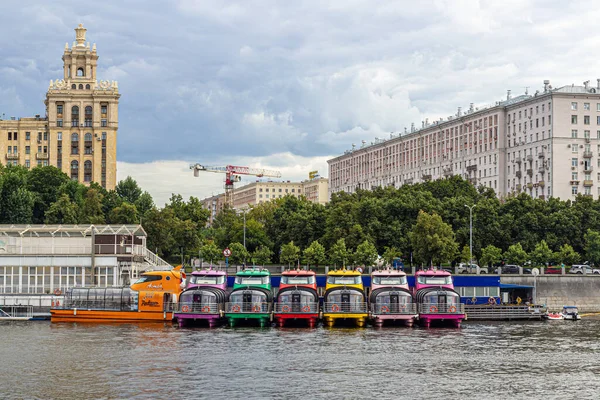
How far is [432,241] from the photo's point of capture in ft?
427

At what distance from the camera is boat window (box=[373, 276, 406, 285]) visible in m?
88.8

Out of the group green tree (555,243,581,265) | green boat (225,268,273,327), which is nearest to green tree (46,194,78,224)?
green tree (555,243,581,265)

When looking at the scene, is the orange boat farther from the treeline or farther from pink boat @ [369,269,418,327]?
the treeline

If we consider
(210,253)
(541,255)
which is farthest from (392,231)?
(210,253)

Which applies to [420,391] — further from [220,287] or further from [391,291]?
[220,287]

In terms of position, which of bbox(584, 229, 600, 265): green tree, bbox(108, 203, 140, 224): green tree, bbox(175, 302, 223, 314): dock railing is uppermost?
bbox(108, 203, 140, 224): green tree

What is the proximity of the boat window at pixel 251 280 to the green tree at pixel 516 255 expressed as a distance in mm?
51966

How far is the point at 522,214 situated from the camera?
14312 centimetres

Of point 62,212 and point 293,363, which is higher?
point 62,212

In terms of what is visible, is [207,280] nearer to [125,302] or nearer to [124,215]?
[125,302]

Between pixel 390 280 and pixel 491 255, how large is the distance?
45.2 m

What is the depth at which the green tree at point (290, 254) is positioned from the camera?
137m

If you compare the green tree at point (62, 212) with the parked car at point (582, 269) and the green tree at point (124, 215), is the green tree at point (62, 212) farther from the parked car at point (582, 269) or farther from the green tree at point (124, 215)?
the parked car at point (582, 269)

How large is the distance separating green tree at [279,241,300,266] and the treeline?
14 centimetres
